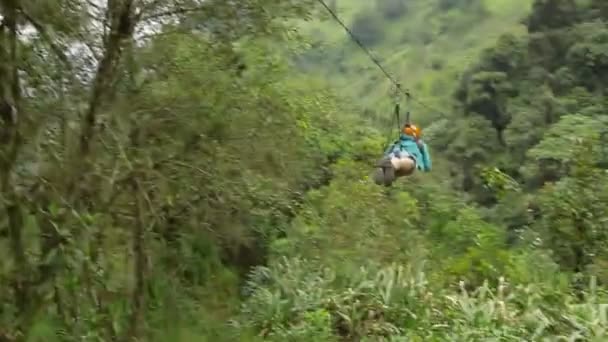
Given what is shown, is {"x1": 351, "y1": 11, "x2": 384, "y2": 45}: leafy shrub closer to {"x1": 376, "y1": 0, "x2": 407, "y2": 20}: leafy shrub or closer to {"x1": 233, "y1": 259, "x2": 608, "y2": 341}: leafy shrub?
{"x1": 376, "y1": 0, "x2": 407, "y2": 20}: leafy shrub

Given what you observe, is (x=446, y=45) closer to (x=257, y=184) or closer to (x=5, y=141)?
(x=257, y=184)

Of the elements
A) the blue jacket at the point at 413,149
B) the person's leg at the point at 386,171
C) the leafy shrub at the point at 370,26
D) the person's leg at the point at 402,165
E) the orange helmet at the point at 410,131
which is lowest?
the person's leg at the point at 386,171

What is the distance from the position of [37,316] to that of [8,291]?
10cm

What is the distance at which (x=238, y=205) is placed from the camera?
4.50 metres

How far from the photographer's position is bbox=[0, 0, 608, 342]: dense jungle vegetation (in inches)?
86.0

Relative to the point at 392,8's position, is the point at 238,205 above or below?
below

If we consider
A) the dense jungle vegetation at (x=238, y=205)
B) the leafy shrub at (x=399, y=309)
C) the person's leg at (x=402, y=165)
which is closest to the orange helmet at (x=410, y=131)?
the person's leg at (x=402, y=165)

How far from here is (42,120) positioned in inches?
86.4

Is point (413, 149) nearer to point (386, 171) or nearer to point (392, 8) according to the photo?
point (386, 171)

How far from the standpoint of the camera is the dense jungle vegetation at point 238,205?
2184 mm

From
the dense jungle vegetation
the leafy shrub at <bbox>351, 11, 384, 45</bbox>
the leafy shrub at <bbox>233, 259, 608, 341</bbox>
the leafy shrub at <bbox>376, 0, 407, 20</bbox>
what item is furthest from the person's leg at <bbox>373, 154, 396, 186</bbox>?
the leafy shrub at <bbox>376, 0, 407, 20</bbox>

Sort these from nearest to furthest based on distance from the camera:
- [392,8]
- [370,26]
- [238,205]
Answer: [238,205], [370,26], [392,8]

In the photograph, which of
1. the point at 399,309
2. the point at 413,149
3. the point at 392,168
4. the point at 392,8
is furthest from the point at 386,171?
the point at 392,8

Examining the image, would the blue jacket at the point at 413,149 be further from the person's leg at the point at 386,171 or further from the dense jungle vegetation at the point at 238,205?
the dense jungle vegetation at the point at 238,205
